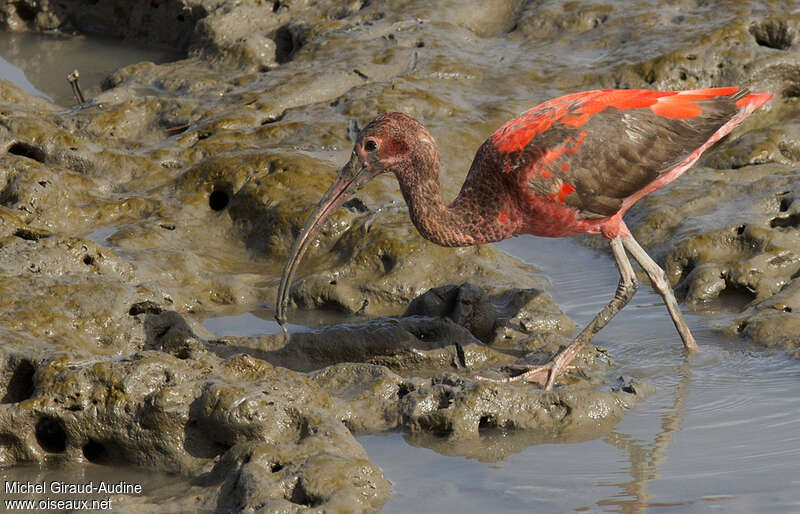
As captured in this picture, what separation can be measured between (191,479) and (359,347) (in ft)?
5.78

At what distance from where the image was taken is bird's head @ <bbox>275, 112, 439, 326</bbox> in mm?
6617

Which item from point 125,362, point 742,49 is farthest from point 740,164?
point 125,362

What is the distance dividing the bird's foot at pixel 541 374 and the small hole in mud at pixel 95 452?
1978 mm

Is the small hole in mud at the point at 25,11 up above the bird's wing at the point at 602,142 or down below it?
below

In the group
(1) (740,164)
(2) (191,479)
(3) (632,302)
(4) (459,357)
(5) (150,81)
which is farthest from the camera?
(5) (150,81)

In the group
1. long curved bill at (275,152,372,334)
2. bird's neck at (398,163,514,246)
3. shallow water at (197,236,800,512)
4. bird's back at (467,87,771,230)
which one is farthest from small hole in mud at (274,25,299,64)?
shallow water at (197,236,800,512)

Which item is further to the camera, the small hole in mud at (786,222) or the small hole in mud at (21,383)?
the small hole in mud at (786,222)

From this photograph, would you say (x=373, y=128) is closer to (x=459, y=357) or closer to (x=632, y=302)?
(x=459, y=357)

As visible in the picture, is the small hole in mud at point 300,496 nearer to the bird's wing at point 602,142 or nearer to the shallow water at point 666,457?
the shallow water at point 666,457

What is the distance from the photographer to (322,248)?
26.6 feet

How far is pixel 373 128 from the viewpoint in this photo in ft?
21.7

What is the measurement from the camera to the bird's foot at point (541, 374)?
602cm

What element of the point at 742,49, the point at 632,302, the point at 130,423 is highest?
the point at 742,49

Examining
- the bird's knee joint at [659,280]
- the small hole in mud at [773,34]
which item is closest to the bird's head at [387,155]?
the bird's knee joint at [659,280]
